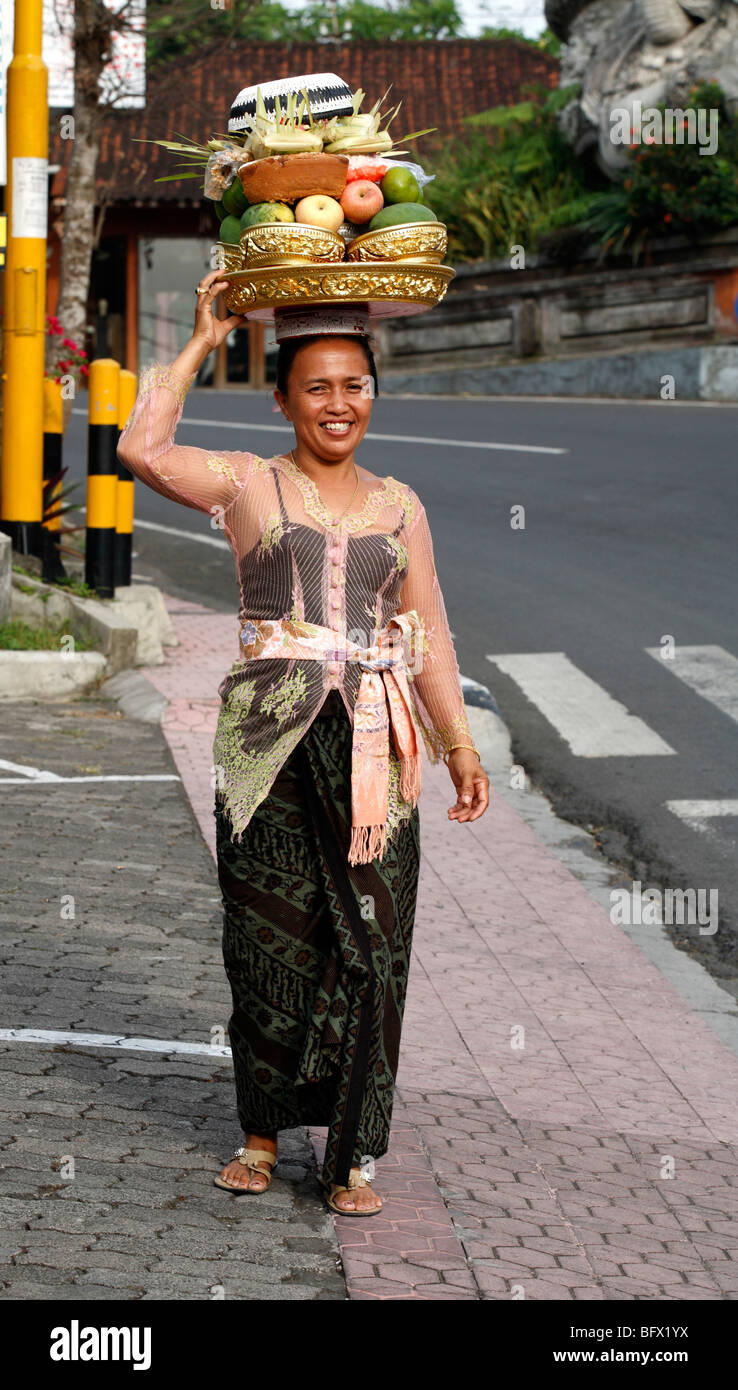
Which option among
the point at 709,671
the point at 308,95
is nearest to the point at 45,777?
the point at 709,671

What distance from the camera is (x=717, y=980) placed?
638 cm

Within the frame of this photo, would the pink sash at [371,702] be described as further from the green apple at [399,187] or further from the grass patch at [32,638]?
the grass patch at [32,638]

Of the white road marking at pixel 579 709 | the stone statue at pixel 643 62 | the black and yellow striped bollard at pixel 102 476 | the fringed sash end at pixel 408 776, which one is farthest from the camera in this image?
the stone statue at pixel 643 62

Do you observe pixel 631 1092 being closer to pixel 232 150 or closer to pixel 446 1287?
pixel 446 1287

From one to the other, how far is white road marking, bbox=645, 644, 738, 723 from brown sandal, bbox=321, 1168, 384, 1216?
5628 mm

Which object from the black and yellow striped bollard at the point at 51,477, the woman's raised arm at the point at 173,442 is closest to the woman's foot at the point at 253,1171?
the woman's raised arm at the point at 173,442

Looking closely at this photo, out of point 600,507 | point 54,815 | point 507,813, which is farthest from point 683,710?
point 600,507

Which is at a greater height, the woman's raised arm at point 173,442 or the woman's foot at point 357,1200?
the woman's raised arm at point 173,442

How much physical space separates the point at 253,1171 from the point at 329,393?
1.78 metres

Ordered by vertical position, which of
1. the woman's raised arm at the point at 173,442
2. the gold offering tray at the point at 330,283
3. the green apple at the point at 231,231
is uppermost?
the green apple at the point at 231,231

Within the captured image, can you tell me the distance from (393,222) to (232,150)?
16.0 inches

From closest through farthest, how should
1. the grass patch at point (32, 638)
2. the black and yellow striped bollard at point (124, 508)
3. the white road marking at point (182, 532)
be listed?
the grass patch at point (32, 638) < the black and yellow striped bollard at point (124, 508) < the white road marking at point (182, 532)

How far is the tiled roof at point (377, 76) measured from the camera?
3609 centimetres

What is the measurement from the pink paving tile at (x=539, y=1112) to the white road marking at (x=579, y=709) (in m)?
1.36
